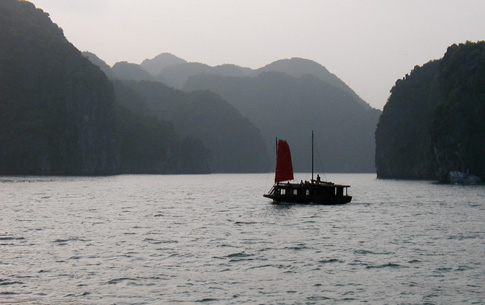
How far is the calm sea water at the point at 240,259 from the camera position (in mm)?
22750

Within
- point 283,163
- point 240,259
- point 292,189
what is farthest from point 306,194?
point 240,259

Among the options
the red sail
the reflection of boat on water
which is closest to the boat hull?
the reflection of boat on water

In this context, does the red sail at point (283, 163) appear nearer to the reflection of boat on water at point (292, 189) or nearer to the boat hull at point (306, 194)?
the reflection of boat on water at point (292, 189)

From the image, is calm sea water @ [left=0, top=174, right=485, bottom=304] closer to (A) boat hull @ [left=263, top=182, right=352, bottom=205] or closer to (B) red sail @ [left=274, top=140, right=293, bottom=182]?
(A) boat hull @ [left=263, top=182, right=352, bottom=205]

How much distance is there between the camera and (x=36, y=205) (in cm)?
6894

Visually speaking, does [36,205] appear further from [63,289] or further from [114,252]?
[63,289]

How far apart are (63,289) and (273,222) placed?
30856 millimetres

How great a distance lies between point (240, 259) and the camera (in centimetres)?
3098

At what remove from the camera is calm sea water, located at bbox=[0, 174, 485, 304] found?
74.6 feet

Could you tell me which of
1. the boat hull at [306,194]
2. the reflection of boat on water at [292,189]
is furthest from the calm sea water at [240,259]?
the reflection of boat on water at [292,189]

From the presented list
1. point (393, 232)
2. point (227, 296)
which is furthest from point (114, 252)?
point (393, 232)

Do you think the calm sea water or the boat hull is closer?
the calm sea water

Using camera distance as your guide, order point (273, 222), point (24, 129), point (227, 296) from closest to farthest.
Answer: point (227, 296) < point (273, 222) < point (24, 129)

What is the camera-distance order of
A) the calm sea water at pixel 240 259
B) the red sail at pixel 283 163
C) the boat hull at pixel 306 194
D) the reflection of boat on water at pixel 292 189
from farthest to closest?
1. the boat hull at pixel 306 194
2. the reflection of boat on water at pixel 292 189
3. the red sail at pixel 283 163
4. the calm sea water at pixel 240 259
